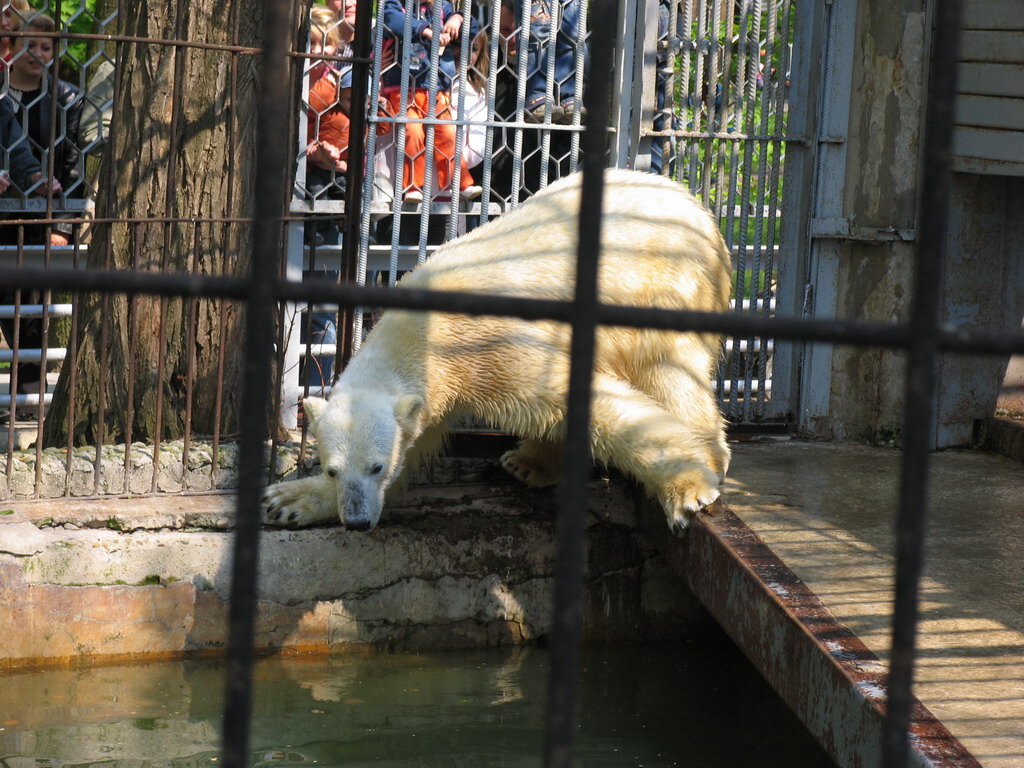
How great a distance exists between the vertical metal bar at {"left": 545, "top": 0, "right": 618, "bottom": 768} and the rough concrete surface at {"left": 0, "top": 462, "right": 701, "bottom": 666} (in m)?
3.47

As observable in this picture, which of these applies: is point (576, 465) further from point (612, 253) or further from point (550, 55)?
point (550, 55)

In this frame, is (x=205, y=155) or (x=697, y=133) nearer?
(x=205, y=155)

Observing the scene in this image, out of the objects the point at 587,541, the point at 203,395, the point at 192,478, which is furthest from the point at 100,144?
the point at 587,541

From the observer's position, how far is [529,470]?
4.98m

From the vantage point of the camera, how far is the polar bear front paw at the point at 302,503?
4.62m

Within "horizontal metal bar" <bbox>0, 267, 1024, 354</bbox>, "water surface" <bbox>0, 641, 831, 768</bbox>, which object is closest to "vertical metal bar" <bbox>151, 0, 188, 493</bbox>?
"water surface" <bbox>0, 641, 831, 768</bbox>

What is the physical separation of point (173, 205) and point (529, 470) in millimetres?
1809

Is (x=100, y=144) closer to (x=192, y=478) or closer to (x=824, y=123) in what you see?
(x=192, y=478)

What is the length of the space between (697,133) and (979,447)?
206cm

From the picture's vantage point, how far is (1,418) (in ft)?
20.6

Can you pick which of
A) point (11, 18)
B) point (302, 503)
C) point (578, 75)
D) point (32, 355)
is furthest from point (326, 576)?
point (11, 18)

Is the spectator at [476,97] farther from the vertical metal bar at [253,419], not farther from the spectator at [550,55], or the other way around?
the vertical metal bar at [253,419]

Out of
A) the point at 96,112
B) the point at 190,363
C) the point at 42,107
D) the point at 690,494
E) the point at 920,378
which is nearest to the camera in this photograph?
the point at 920,378

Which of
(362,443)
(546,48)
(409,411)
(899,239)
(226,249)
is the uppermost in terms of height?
(546,48)
